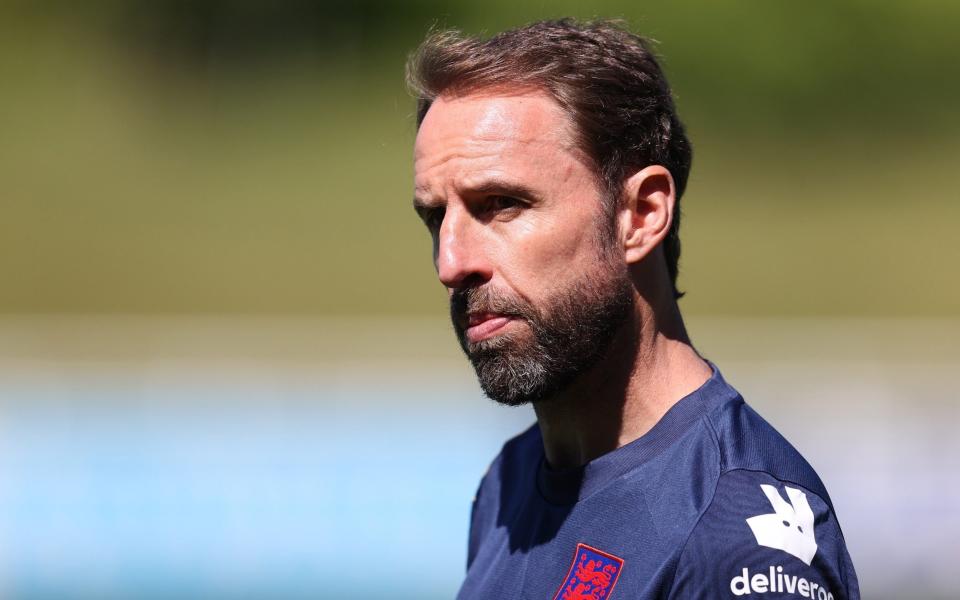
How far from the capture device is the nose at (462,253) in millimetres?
2359

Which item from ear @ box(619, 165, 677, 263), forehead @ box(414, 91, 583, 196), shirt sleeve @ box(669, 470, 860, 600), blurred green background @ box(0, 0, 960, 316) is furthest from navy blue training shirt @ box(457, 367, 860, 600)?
blurred green background @ box(0, 0, 960, 316)

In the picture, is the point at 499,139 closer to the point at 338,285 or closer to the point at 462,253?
the point at 462,253

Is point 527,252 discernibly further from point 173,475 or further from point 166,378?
point 166,378

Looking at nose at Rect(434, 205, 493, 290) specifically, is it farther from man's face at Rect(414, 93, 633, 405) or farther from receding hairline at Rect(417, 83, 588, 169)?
receding hairline at Rect(417, 83, 588, 169)

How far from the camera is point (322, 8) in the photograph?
1852cm

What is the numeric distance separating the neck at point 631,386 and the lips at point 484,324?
0.70ft

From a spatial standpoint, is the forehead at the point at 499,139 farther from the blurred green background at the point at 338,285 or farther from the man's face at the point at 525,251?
the blurred green background at the point at 338,285

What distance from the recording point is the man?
7.26ft

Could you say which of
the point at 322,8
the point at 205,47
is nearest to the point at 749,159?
the point at 322,8

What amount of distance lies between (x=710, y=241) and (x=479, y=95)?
14.1 m

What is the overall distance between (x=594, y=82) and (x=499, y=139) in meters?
0.26

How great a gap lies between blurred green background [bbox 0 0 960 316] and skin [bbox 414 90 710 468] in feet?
38.9

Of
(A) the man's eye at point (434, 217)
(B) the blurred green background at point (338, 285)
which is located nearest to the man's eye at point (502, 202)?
(A) the man's eye at point (434, 217)

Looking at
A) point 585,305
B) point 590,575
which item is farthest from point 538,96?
point 590,575
